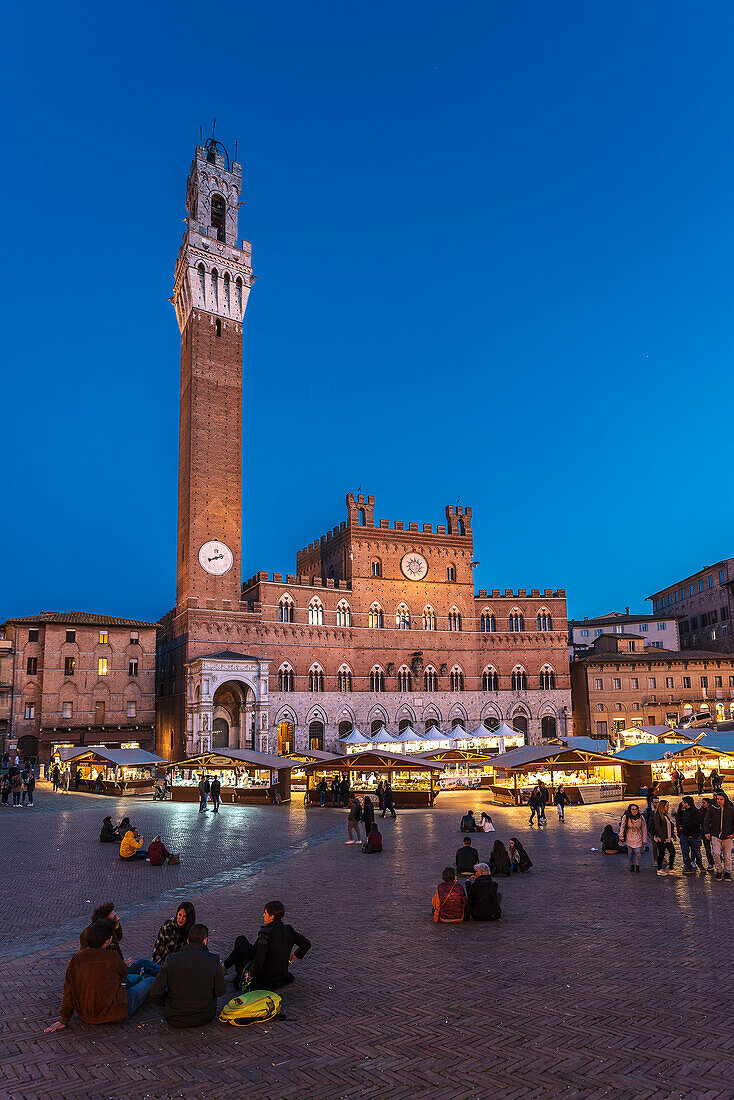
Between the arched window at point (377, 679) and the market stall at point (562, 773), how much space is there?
965 inches

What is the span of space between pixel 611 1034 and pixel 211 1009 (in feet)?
11.5

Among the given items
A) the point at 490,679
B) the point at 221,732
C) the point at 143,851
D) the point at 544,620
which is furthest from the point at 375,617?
the point at 143,851

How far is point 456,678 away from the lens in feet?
184

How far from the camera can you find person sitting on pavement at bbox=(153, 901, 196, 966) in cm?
811

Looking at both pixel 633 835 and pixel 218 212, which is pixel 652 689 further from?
pixel 218 212

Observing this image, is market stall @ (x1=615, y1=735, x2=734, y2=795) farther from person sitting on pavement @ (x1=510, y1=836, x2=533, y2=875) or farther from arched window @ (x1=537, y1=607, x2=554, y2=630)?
arched window @ (x1=537, y1=607, x2=554, y2=630)

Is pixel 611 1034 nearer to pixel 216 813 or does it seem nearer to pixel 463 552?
pixel 216 813

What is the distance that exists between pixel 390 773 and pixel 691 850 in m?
15.6

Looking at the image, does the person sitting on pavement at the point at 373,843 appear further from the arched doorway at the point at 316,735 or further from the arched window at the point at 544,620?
the arched window at the point at 544,620

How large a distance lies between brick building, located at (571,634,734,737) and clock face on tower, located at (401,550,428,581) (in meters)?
13.9

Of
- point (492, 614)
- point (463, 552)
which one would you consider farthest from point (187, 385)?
point (492, 614)

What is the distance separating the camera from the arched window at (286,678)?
50062 millimetres

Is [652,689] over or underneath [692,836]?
over

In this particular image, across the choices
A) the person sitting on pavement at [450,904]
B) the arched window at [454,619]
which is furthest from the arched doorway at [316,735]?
the person sitting on pavement at [450,904]
